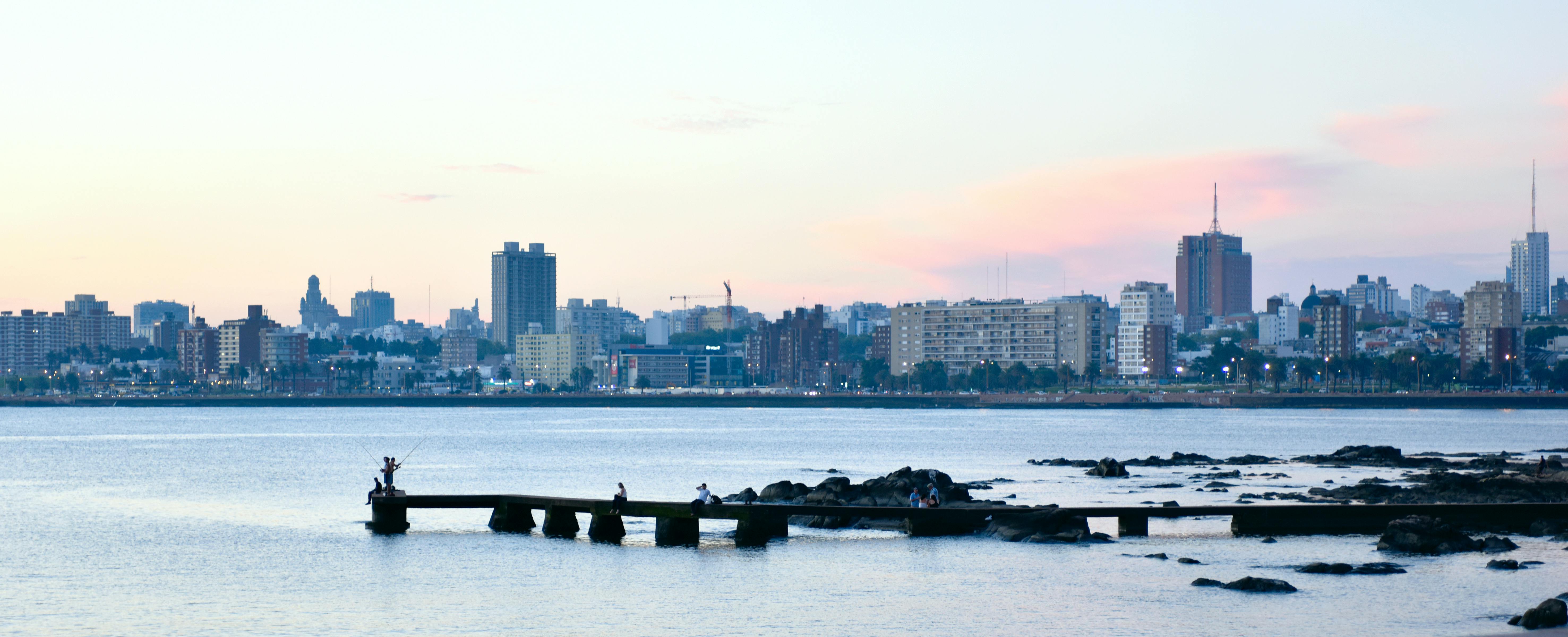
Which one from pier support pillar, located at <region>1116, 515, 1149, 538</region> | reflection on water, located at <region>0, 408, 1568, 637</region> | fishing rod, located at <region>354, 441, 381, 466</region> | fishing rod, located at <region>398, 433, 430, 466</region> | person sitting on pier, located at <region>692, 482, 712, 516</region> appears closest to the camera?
reflection on water, located at <region>0, 408, 1568, 637</region>

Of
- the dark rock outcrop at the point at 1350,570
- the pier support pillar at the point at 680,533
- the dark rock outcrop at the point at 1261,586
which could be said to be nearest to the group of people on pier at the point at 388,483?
the pier support pillar at the point at 680,533

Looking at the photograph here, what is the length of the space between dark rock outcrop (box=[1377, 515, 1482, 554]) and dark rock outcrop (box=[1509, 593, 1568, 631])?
12.4 meters

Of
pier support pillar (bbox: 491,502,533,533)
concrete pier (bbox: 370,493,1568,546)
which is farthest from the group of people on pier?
pier support pillar (bbox: 491,502,533,533)

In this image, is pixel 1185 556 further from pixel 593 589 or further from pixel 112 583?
pixel 112 583

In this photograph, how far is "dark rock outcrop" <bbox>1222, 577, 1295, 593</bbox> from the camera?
36812 mm

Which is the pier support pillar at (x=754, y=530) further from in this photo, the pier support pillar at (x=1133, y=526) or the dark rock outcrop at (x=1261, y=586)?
the dark rock outcrop at (x=1261, y=586)

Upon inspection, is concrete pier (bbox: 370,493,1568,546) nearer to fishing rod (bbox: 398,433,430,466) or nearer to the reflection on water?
the reflection on water

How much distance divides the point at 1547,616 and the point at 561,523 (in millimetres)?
29227

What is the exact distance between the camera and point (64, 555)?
47562 millimetres

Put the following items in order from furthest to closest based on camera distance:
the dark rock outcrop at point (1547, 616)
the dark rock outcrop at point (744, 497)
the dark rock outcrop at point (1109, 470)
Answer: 1. the dark rock outcrop at point (1109, 470)
2. the dark rock outcrop at point (744, 497)
3. the dark rock outcrop at point (1547, 616)

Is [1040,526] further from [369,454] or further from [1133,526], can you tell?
[369,454]

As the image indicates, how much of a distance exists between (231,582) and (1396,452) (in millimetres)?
69072

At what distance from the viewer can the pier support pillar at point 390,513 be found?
51719 mm

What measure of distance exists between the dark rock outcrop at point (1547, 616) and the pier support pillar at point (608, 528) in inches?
1030
